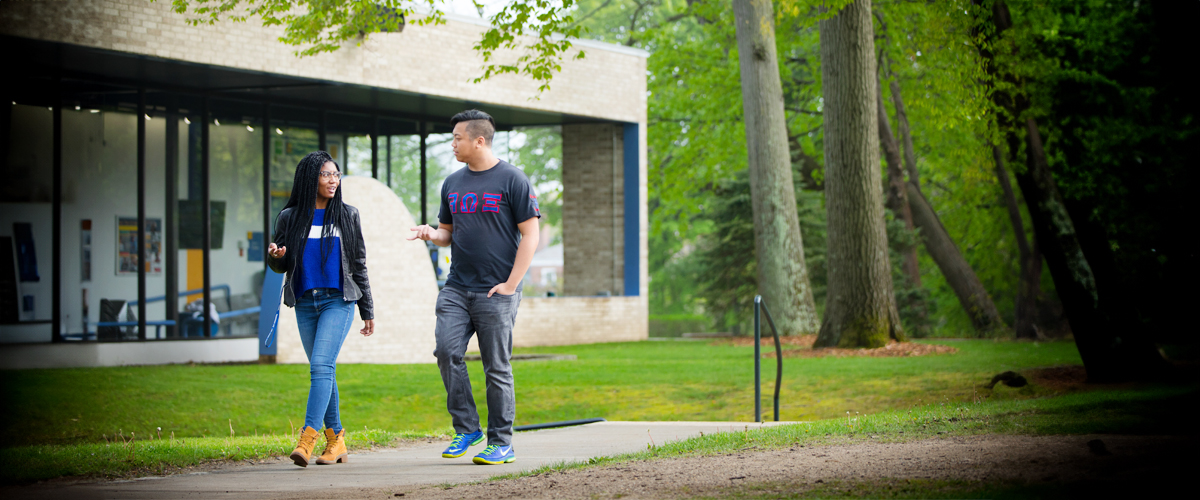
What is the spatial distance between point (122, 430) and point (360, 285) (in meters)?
4.88

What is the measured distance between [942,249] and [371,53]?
13.2 metres

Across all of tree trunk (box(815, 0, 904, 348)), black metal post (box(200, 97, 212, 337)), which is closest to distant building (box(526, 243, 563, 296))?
black metal post (box(200, 97, 212, 337))

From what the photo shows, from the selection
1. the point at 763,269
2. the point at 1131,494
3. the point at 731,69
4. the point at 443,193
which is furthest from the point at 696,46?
the point at 1131,494

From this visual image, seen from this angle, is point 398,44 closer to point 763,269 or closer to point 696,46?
point 763,269

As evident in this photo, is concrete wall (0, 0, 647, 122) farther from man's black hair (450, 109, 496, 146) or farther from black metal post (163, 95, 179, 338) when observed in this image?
man's black hair (450, 109, 496, 146)

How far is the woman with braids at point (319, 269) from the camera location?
19.4 feet

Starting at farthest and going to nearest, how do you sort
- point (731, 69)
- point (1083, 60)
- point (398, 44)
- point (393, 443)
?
point (731, 69), point (398, 44), point (1083, 60), point (393, 443)

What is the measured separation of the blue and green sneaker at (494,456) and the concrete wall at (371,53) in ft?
35.4

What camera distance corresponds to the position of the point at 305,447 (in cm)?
586

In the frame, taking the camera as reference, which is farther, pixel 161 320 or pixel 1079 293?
pixel 161 320

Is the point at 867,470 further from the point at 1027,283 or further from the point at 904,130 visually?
the point at 904,130

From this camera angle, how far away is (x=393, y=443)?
7.54 meters

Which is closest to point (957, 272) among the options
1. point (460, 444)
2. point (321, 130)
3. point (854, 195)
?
point (854, 195)

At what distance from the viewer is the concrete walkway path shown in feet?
16.8
